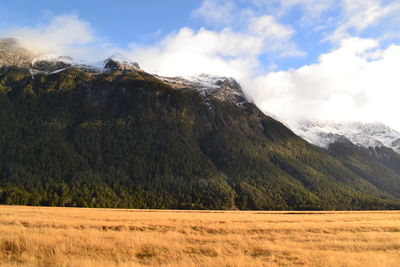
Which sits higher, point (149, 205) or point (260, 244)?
point (260, 244)

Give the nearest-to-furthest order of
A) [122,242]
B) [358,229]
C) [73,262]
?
[73,262]
[122,242]
[358,229]

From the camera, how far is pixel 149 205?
175375 millimetres

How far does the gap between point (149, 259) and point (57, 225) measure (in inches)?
635

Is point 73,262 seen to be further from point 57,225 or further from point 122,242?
point 57,225

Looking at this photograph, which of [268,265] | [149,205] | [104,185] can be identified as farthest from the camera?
[104,185]

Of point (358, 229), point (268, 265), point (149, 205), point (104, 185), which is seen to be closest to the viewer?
point (268, 265)

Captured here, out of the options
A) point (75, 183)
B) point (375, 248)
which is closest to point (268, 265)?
point (375, 248)

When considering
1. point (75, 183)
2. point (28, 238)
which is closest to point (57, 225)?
point (28, 238)

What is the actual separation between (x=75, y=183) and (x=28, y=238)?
174m

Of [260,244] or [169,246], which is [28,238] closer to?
[169,246]

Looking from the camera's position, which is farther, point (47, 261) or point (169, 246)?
point (169, 246)

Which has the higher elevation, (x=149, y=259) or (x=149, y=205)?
(x=149, y=259)

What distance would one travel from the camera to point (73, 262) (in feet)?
50.5

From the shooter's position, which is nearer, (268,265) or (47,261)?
(47,261)
